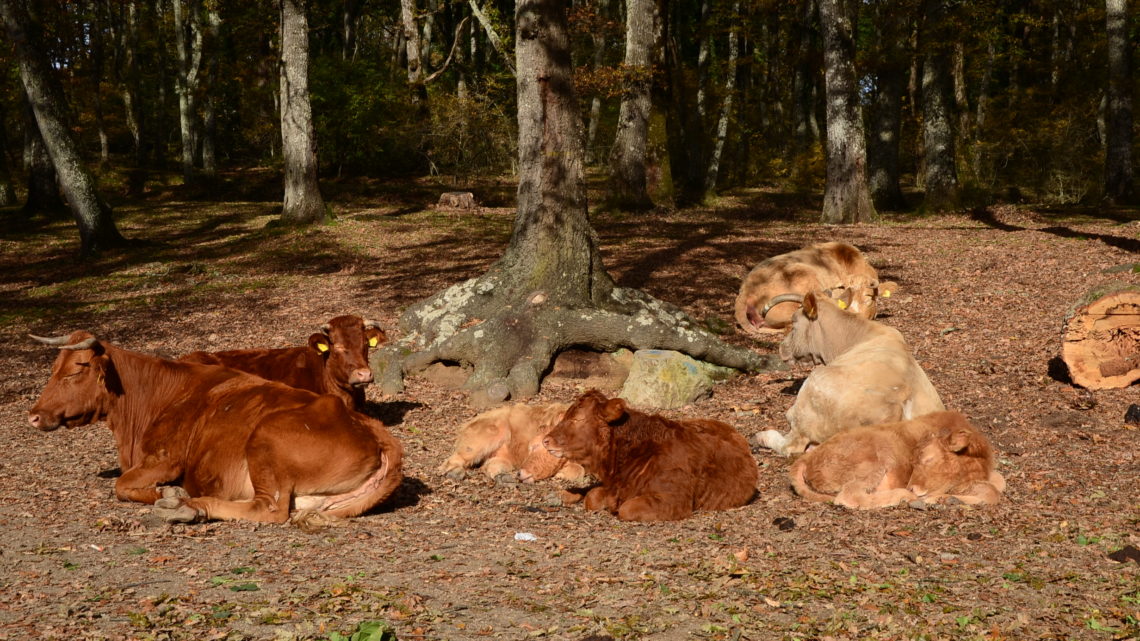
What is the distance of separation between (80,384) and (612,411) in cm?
432

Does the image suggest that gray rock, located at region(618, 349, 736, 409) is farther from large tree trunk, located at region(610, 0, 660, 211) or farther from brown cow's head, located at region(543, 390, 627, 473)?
Result: large tree trunk, located at region(610, 0, 660, 211)

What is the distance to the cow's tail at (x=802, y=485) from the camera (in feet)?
24.3

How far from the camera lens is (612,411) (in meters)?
7.56

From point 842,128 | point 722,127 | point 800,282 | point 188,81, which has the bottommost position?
point 800,282

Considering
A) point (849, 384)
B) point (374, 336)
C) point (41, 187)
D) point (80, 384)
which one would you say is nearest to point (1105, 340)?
point (849, 384)

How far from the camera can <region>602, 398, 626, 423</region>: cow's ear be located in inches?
298

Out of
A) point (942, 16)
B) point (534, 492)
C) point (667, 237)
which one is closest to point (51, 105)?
point (667, 237)

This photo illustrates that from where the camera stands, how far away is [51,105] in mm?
21016

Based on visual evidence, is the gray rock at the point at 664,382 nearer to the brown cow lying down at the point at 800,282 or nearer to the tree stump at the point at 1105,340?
the brown cow lying down at the point at 800,282

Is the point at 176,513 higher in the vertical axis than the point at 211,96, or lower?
lower

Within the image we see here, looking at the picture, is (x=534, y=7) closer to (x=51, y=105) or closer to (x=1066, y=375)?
(x=1066, y=375)

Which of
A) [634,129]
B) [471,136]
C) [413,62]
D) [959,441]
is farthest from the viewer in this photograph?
[413,62]

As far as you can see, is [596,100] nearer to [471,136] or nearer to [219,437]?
[471,136]

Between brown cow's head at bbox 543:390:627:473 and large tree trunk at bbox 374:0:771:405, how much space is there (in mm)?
3952
